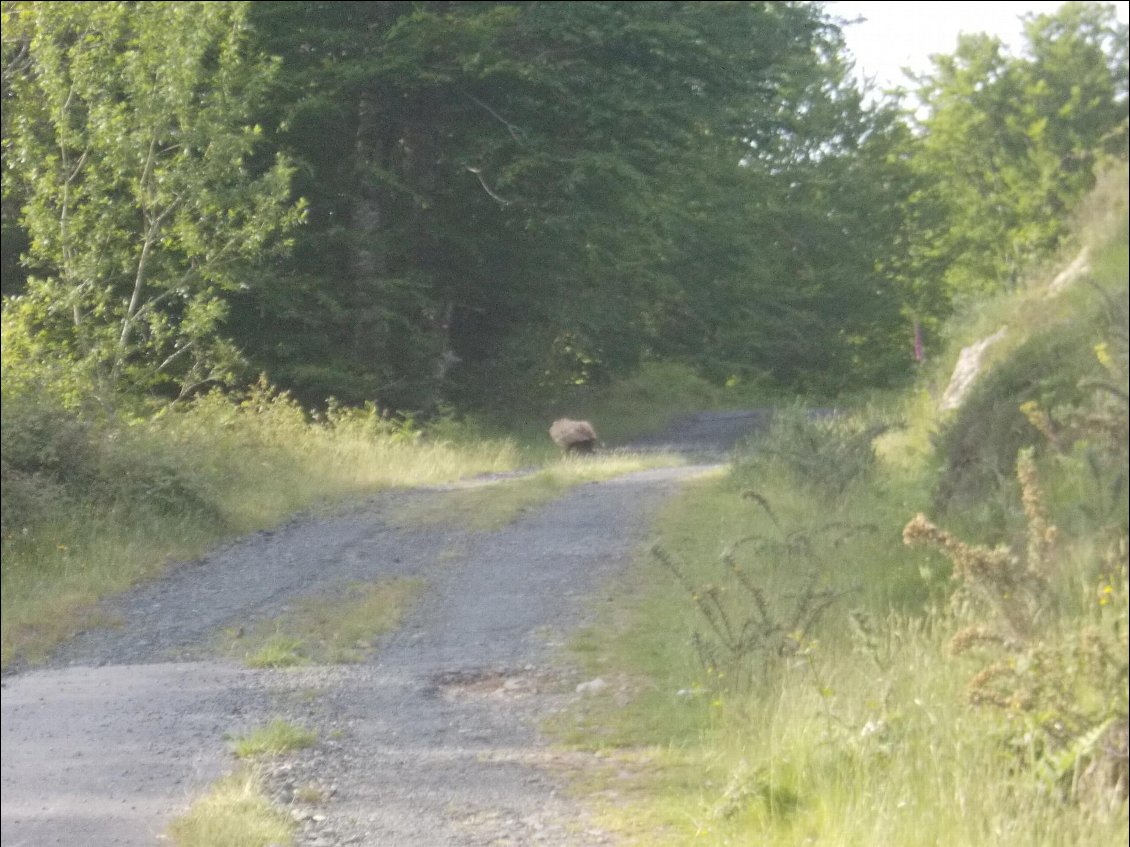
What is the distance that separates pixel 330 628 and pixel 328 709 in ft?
6.92

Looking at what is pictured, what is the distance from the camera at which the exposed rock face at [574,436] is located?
21.9 m

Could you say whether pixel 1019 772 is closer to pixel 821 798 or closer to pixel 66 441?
pixel 821 798

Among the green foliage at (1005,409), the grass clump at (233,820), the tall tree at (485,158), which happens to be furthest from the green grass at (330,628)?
the tall tree at (485,158)

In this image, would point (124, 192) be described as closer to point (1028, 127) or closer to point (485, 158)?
point (1028, 127)

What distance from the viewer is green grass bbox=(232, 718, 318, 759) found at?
5.13 m

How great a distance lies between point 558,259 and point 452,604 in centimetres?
1557

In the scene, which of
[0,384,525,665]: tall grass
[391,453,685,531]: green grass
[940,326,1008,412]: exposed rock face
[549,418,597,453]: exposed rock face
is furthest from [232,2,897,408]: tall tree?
[940,326,1008,412]: exposed rock face

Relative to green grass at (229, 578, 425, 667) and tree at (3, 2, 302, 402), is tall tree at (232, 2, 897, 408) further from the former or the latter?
green grass at (229, 578, 425, 667)

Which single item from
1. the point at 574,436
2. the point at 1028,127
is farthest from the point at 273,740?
the point at 574,436

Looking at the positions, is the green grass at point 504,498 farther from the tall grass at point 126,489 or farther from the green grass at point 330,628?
the green grass at point 330,628

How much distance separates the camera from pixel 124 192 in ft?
29.7

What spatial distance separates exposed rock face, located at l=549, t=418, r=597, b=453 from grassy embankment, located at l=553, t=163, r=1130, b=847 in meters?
10.9

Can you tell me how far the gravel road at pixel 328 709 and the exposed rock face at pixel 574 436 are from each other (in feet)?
35.8

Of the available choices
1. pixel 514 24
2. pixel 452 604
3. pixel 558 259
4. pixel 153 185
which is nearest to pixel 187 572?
pixel 452 604
